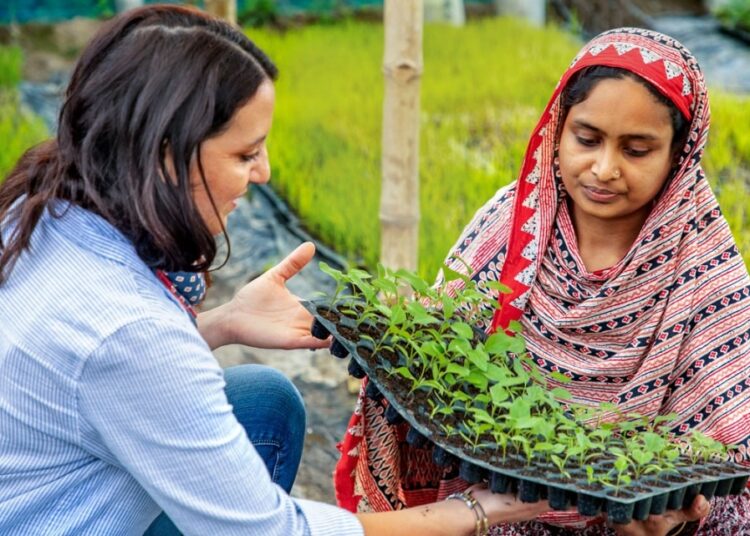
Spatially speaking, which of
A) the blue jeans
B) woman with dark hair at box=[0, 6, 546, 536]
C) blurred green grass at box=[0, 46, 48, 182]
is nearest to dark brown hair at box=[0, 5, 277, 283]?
woman with dark hair at box=[0, 6, 546, 536]

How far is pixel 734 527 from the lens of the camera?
2184mm

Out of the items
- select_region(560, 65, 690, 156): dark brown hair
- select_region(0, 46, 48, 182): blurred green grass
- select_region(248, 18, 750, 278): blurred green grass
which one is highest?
select_region(560, 65, 690, 156): dark brown hair

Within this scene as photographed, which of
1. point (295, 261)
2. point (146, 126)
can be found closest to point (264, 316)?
point (295, 261)

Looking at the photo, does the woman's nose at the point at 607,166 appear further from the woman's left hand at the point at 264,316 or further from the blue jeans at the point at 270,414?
the blue jeans at the point at 270,414

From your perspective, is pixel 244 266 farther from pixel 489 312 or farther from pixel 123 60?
pixel 123 60

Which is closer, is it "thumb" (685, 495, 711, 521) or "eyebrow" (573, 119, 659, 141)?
"thumb" (685, 495, 711, 521)

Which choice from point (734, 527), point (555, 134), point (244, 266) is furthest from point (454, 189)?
point (734, 527)

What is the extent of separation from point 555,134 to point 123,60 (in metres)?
1.05

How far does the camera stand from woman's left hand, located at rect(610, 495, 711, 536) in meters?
1.90

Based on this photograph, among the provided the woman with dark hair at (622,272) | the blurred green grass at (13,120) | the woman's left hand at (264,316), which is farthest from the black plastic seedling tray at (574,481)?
the blurred green grass at (13,120)

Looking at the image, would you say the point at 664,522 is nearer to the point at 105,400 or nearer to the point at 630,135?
the point at 630,135

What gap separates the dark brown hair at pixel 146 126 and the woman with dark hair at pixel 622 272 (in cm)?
81

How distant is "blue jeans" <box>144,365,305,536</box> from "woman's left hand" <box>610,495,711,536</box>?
2.28 feet

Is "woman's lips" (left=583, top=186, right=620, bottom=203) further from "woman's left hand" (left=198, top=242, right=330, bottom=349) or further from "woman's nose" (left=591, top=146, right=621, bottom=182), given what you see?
"woman's left hand" (left=198, top=242, right=330, bottom=349)
